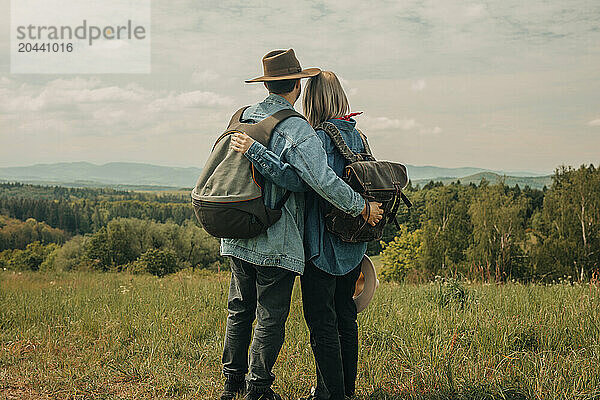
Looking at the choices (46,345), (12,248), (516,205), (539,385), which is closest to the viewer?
(539,385)

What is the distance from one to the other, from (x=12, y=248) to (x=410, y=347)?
3985 centimetres

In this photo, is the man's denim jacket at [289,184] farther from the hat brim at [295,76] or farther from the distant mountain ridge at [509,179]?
the distant mountain ridge at [509,179]

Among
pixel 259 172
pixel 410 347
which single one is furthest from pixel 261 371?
pixel 410 347

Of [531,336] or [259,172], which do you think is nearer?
[259,172]

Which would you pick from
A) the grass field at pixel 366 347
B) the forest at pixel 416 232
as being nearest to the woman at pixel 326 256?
the grass field at pixel 366 347

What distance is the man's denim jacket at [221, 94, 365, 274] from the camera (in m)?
2.93

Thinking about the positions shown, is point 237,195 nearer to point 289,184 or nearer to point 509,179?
point 289,184

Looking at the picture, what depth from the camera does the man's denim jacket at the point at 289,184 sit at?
9.62 ft

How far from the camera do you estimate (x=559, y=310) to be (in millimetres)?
5023

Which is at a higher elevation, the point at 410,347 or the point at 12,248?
the point at 410,347

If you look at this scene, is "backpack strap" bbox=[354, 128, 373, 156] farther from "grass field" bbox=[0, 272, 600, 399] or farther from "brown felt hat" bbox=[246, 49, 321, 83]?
"grass field" bbox=[0, 272, 600, 399]

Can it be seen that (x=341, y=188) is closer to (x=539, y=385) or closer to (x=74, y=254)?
(x=539, y=385)

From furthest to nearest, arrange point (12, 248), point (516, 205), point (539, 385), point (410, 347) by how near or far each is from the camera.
Answer: 1. point (516, 205)
2. point (12, 248)
3. point (410, 347)
4. point (539, 385)

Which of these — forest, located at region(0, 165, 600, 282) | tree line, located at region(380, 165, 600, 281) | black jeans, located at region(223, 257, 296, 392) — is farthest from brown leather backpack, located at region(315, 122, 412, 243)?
forest, located at region(0, 165, 600, 282)
